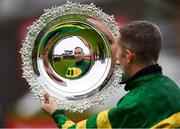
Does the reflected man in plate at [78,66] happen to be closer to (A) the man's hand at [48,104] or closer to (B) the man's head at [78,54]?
(B) the man's head at [78,54]

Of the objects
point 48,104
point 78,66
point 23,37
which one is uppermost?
point 23,37

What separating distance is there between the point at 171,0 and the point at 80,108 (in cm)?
58

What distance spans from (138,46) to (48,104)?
501mm

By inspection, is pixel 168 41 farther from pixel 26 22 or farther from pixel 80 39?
pixel 26 22

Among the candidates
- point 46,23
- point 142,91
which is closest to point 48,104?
point 46,23

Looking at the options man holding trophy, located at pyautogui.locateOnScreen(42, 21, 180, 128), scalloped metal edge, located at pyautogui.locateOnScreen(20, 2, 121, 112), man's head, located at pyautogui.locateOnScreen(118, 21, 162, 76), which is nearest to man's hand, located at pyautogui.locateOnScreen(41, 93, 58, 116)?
scalloped metal edge, located at pyautogui.locateOnScreen(20, 2, 121, 112)

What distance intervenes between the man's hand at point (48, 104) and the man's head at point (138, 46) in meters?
0.36

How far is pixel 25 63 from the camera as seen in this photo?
6.10ft

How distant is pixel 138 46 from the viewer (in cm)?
131

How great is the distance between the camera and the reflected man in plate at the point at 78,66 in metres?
1.85

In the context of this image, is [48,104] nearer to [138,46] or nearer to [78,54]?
[78,54]

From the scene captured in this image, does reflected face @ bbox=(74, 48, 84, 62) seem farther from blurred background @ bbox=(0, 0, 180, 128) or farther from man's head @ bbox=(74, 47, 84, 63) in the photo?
blurred background @ bbox=(0, 0, 180, 128)

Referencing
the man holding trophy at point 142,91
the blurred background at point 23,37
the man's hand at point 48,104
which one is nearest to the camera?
the man holding trophy at point 142,91

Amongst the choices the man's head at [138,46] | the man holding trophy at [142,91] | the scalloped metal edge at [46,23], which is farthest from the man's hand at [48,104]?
the man's head at [138,46]
